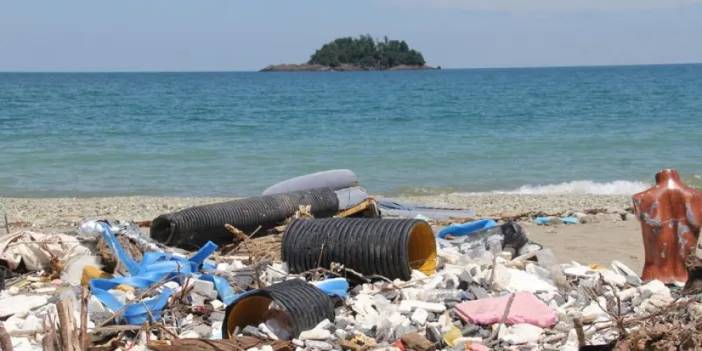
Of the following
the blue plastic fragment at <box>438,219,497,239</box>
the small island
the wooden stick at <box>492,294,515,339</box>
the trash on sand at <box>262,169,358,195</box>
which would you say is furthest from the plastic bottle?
the small island

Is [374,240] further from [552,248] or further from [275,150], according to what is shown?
[275,150]

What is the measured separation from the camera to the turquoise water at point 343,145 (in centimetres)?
1873

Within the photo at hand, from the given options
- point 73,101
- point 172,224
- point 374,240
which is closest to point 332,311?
point 374,240

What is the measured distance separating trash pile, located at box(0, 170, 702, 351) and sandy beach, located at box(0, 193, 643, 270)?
955 millimetres

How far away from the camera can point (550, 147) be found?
24078 mm

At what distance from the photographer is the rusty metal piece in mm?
7195

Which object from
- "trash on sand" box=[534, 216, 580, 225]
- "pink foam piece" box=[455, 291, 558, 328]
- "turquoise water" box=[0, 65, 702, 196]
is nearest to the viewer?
"pink foam piece" box=[455, 291, 558, 328]

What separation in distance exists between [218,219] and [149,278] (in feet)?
6.14

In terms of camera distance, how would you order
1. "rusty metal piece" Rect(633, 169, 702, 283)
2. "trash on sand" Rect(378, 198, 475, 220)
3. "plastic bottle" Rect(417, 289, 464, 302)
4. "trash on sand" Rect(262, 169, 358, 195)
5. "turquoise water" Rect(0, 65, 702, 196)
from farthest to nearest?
"turquoise water" Rect(0, 65, 702, 196), "trash on sand" Rect(378, 198, 475, 220), "trash on sand" Rect(262, 169, 358, 195), "rusty metal piece" Rect(633, 169, 702, 283), "plastic bottle" Rect(417, 289, 464, 302)

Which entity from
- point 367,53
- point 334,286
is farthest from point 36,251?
point 367,53

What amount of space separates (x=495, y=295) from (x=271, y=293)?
162cm

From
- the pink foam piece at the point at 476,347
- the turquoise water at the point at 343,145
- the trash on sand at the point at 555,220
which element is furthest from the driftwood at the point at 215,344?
the turquoise water at the point at 343,145

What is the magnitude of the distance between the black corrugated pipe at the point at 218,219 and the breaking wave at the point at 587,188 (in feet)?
28.0

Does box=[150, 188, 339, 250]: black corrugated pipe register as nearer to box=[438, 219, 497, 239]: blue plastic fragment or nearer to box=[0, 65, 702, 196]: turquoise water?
box=[438, 219, 497, 239]: blue plastic fragment
